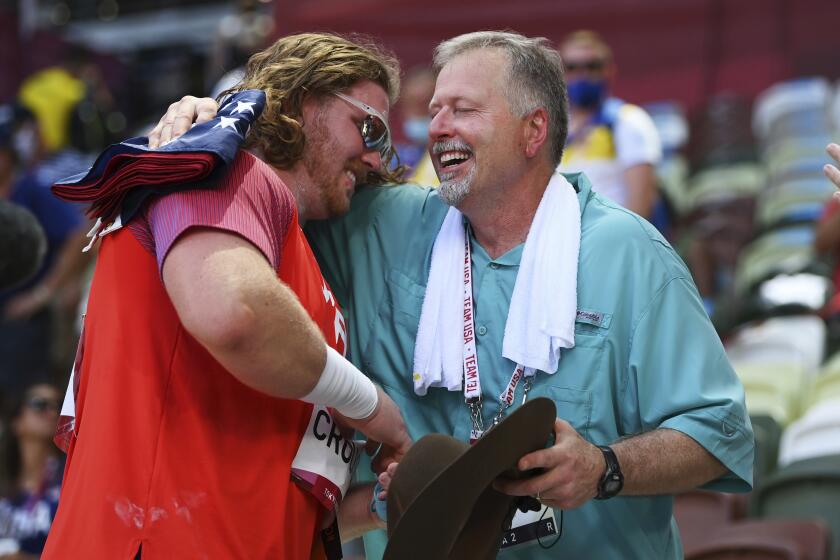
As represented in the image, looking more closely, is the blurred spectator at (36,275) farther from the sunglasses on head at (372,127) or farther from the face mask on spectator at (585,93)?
the sunglasses on head at (372,127)

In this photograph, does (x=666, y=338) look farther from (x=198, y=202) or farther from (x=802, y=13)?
(x=802, y=13)

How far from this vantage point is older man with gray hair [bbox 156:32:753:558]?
8.85ft

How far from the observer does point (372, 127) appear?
301 cm

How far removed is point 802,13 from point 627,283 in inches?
324

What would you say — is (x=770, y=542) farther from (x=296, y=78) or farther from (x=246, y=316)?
(x=246, y=316)

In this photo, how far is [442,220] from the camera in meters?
3.19

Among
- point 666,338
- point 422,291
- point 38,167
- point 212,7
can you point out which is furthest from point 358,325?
point 212,7

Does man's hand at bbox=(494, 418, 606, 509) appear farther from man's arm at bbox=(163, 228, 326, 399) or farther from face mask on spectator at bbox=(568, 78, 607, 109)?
face mask on spectator at bbox=(568, 78, 607, 109)

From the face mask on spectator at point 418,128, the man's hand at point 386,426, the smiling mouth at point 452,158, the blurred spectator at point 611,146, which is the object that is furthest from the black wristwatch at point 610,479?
the face mask on spectator at point 418,128

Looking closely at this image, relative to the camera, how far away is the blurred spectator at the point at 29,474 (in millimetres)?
5577

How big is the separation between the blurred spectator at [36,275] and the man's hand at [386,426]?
16.0 ft

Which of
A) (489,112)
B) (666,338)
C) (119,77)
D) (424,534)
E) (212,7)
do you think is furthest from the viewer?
(212,7)

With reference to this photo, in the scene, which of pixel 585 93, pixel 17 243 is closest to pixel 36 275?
pixel 585 93

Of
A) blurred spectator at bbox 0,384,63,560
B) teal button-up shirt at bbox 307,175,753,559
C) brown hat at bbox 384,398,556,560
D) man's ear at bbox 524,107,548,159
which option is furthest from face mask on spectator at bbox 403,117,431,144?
brown hat at bbox 384,398,556,560
